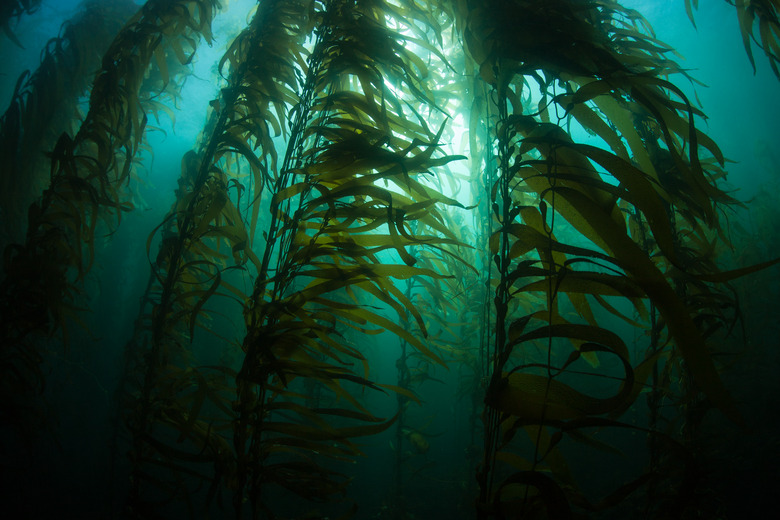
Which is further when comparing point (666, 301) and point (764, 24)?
point (764, 24)

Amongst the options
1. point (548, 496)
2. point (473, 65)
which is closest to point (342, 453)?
point (548, 496)

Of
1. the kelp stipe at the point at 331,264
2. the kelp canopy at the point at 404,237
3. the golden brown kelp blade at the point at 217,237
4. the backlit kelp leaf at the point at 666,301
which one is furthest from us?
the golden brown kelp blade at the point at 217,237

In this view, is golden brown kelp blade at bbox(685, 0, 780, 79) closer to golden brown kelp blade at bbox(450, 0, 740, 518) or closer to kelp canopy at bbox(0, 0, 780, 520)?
kelp canopy at bbox(0, 0, 780, 520)

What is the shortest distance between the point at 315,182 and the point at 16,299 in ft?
4.79

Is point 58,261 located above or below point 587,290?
above

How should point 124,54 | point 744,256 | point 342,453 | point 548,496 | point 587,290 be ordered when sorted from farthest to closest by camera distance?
point 744,256 → point 124,54 → point 342,453 → point 587,290 → point 548,496

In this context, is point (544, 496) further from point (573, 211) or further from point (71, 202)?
point (71, 202)

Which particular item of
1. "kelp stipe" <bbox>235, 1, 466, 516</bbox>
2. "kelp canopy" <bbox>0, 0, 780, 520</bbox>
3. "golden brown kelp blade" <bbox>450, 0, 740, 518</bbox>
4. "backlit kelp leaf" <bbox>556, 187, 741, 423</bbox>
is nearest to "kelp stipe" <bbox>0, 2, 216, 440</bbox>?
"kelp canopy" <bbox>0, 0, 780, 520</bbox>

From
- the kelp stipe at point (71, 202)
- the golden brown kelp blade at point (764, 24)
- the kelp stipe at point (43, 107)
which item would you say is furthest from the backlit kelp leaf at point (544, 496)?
the kelp stipe at point (43, 107)

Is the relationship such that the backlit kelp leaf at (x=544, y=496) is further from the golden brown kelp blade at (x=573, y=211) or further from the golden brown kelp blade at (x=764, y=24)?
the golden brown kelp blade at (x=764, y=24)

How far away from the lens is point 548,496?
1.68 ft

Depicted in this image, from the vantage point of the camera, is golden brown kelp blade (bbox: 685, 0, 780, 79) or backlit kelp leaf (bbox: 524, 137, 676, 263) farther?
golden brown kelp blade (bbox: 685, 0, 780, 79)

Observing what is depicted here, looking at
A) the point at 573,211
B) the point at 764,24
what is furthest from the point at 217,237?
the point at 764,24

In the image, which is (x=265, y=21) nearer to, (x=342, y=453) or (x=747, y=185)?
(x=342, y=453)
